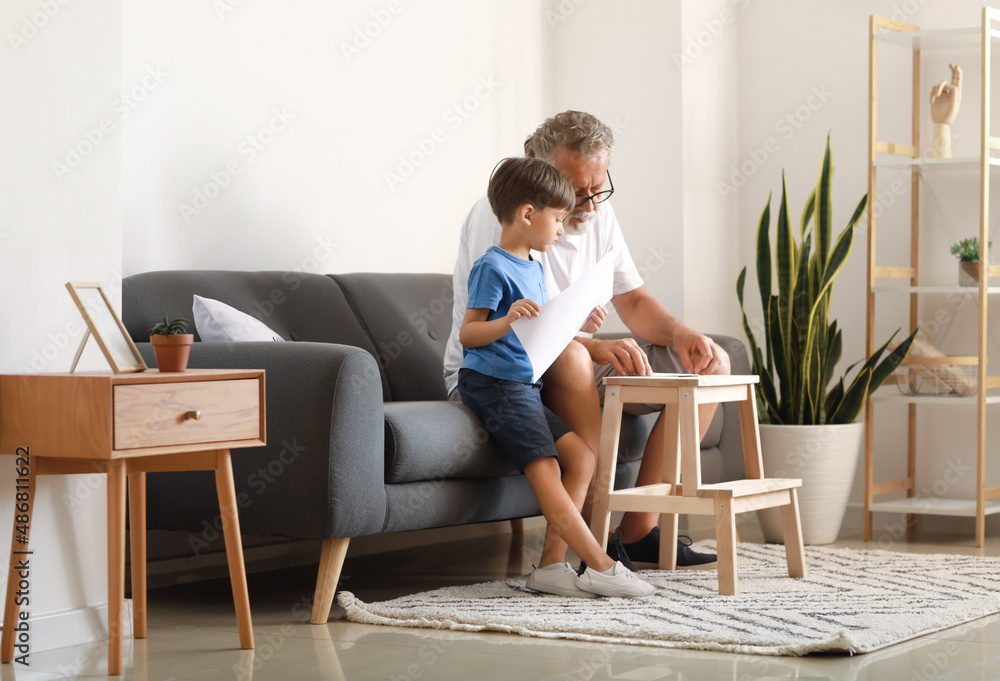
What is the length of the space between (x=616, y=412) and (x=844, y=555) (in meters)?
0.96

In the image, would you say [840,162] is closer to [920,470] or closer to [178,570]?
[920,470]

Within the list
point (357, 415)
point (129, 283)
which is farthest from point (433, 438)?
point (129, 283)

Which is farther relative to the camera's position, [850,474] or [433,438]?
[850,474]

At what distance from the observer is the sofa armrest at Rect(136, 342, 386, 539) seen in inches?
91.1

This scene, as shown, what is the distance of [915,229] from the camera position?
12.9 ft

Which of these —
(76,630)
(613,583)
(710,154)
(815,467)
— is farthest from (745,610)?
(710,154)

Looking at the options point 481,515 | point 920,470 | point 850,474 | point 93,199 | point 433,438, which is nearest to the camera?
point 93,199

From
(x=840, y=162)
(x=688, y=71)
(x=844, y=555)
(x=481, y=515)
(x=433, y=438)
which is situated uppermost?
(x=688, y=71)

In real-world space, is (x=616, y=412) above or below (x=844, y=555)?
above

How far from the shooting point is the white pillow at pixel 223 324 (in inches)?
106

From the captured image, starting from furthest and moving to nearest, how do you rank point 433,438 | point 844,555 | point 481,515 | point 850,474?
point 850,474
point 844,555
point 481,515
point 433,438

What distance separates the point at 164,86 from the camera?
10.0 ft

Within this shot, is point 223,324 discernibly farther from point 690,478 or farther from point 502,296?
point 690,478

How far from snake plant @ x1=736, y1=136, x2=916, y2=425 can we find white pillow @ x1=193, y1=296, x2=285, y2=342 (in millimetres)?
1627
